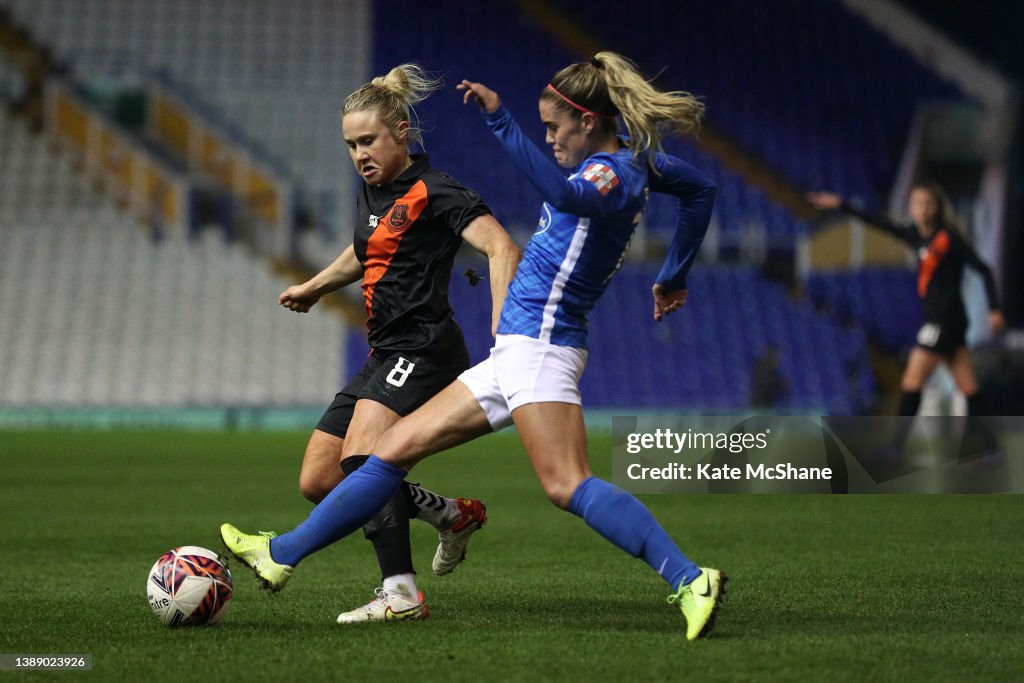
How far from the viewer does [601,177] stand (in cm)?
425

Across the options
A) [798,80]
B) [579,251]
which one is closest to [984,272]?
[579,251]

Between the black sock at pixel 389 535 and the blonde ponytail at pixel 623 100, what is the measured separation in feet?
4.71

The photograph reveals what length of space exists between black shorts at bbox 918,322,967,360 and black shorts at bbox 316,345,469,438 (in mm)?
7046

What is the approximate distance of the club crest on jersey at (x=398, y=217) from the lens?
16.5ft

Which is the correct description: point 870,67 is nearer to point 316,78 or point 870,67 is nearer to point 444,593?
point 316,78

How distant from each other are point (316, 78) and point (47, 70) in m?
4.66

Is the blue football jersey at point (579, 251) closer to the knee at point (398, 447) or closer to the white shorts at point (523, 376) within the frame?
the white shorts at point (523, 376)

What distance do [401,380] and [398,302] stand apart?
306 mm

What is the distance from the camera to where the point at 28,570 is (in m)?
6.27

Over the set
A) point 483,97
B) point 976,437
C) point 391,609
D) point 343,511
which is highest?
point 483,97

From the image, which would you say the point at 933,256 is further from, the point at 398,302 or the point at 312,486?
the point at 312,486

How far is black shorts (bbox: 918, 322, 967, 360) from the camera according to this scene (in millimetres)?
11297

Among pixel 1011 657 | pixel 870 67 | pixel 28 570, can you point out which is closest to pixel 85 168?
pixel 870 67

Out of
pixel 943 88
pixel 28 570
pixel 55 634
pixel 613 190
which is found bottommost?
pixel 28 570
